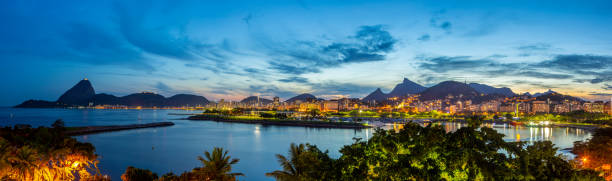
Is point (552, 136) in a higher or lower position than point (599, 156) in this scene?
lower

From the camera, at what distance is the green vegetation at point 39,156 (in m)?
7.98

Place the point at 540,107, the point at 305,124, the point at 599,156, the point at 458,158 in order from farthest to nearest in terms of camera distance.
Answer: the point at 540,107
the point at 305,124
the point at 599,156
the point at 458,158

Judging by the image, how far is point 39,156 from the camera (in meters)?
9.41

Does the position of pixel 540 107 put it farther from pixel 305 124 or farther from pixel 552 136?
pixel 305 124

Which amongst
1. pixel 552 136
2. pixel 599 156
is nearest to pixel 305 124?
pixel 552 136

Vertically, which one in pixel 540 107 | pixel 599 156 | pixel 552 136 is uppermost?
pixel 540 107

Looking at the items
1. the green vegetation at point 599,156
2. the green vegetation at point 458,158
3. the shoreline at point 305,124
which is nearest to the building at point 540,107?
the shoreline at point 305,124

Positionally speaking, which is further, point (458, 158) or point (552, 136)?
point (552, 136)

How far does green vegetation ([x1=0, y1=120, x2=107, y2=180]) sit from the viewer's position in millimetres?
7981

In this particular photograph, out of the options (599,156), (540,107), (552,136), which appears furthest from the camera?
(540,107)

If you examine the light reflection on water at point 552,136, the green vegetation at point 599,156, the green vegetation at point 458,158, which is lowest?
the light reflection on water at point 552,136

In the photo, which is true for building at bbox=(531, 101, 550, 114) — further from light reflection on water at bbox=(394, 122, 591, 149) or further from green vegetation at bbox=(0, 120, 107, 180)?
green vegetation at bbox=(0, 120, 107, 180)

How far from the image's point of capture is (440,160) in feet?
17.6

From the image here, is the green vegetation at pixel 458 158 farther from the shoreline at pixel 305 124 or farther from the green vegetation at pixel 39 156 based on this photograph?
the shoreline at pixel 305 124
